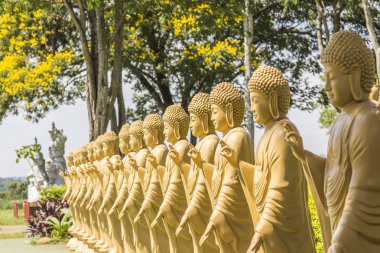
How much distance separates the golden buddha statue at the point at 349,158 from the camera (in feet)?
13.9

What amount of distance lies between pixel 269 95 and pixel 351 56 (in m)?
1.26

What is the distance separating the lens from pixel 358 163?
4262 millimetres

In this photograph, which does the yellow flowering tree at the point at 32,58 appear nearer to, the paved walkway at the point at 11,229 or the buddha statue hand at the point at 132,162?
the paved walkway at the point at 11,229

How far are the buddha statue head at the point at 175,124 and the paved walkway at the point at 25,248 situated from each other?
6.91 meters

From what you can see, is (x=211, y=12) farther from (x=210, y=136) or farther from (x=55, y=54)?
(x=210, y=136)

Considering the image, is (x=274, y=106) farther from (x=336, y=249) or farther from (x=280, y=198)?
(x=336, y=249)

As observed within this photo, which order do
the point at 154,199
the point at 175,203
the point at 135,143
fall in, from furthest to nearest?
the point at 135,143 < the point at 154,199 < the point at 175,203

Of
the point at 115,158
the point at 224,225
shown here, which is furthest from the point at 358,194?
the point at 115,158

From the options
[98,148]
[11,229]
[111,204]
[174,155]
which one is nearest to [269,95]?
[174,155]

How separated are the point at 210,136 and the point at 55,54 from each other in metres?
15.8

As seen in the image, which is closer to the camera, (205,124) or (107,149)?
(205,124)

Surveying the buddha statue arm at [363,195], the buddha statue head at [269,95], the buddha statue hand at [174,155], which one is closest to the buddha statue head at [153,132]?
the buddha statue hand at [174,155]

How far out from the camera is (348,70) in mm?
4488

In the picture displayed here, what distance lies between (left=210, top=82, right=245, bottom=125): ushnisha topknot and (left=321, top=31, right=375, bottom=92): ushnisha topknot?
2.28 metres
